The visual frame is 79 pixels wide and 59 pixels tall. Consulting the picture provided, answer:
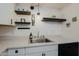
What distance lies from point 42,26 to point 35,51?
139 cm

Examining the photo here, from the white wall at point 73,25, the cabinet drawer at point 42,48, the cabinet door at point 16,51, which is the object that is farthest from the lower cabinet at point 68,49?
the cabinet door at point 16,51

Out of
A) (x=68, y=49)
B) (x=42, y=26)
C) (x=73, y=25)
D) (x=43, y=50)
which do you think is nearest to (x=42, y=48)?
(x=43, y=50)

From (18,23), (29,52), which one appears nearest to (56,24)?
(18,23)

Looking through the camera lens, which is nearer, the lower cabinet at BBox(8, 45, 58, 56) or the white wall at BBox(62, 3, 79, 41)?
the lower cabinet at BBox(8, 45, 58, 56)

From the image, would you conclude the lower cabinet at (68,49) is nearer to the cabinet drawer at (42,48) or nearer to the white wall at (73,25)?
the cabinet drawer at (42,48)

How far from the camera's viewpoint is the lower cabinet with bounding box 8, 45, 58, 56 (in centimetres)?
162

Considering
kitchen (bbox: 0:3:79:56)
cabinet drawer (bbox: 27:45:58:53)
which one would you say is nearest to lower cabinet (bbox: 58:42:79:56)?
kitchen (bbox: 0:3:79:56)

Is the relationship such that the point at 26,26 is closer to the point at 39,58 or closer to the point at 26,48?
the point at 26,48

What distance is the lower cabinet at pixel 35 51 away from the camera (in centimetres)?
162

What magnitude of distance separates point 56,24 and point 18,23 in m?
1.22

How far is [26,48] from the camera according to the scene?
66.0 inches

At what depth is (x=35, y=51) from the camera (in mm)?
1771

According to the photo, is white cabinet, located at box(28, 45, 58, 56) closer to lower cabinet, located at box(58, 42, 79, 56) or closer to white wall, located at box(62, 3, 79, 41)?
lower cabinet, located at box(58, 42, 79, 56)

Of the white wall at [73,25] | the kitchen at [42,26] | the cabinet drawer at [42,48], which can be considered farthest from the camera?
the white wall at [73,25]
